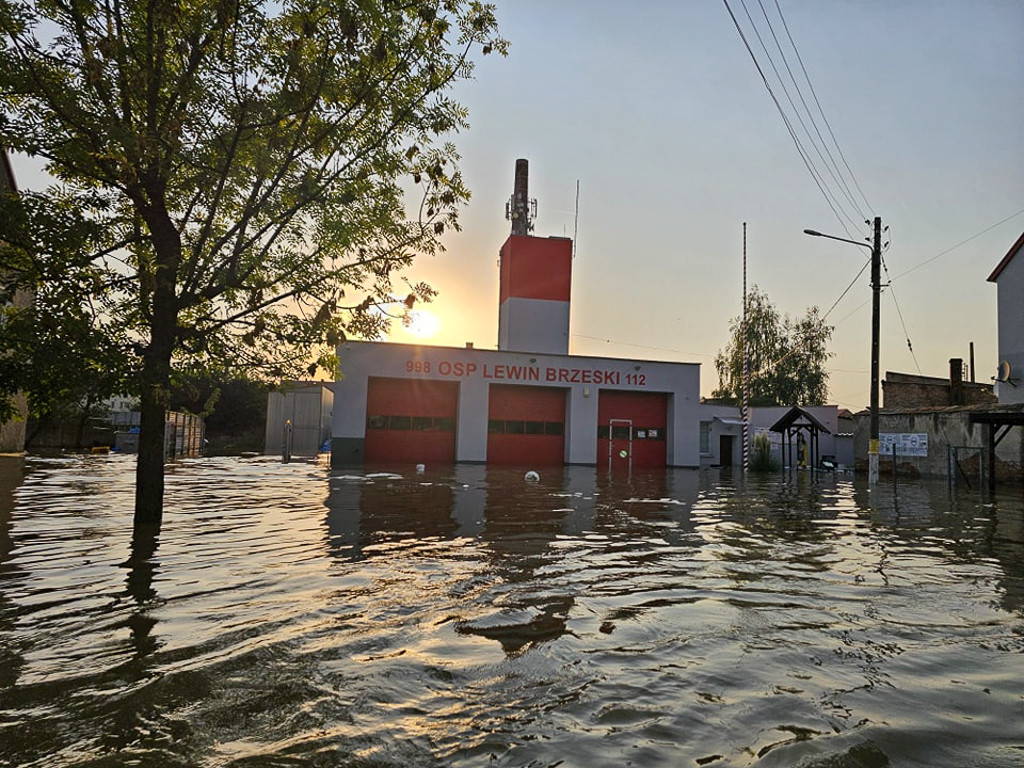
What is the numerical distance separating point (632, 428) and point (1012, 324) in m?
16.4

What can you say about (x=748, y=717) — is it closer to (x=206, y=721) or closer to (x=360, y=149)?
(x=206, y=721)

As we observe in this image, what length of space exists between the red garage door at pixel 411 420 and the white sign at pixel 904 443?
18.8 metres

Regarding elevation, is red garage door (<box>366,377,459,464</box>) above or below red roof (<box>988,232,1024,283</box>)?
below

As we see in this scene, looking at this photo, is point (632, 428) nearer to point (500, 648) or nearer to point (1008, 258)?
point (1008, 258)

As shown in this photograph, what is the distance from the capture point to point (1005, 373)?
28141 mm

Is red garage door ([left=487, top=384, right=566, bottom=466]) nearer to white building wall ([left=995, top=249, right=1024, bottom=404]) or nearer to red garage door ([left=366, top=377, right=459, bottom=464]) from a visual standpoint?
red garage door ([left=366, top=377, right=459, bottom=464])

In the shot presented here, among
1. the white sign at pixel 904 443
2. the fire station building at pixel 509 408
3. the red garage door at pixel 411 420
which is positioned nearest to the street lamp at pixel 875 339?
the white sign at pixel 904 443

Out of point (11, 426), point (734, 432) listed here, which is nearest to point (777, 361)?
point (734, 432)

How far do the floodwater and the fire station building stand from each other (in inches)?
857

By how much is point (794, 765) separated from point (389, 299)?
7.13 meters

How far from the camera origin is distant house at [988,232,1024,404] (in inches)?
1103

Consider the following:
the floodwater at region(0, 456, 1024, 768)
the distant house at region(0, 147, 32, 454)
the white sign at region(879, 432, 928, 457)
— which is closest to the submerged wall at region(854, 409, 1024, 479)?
the white sign at region(879, 432, 928, 457)

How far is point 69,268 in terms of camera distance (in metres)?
7.09

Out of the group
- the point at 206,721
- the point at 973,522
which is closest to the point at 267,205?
the point at 206,721
